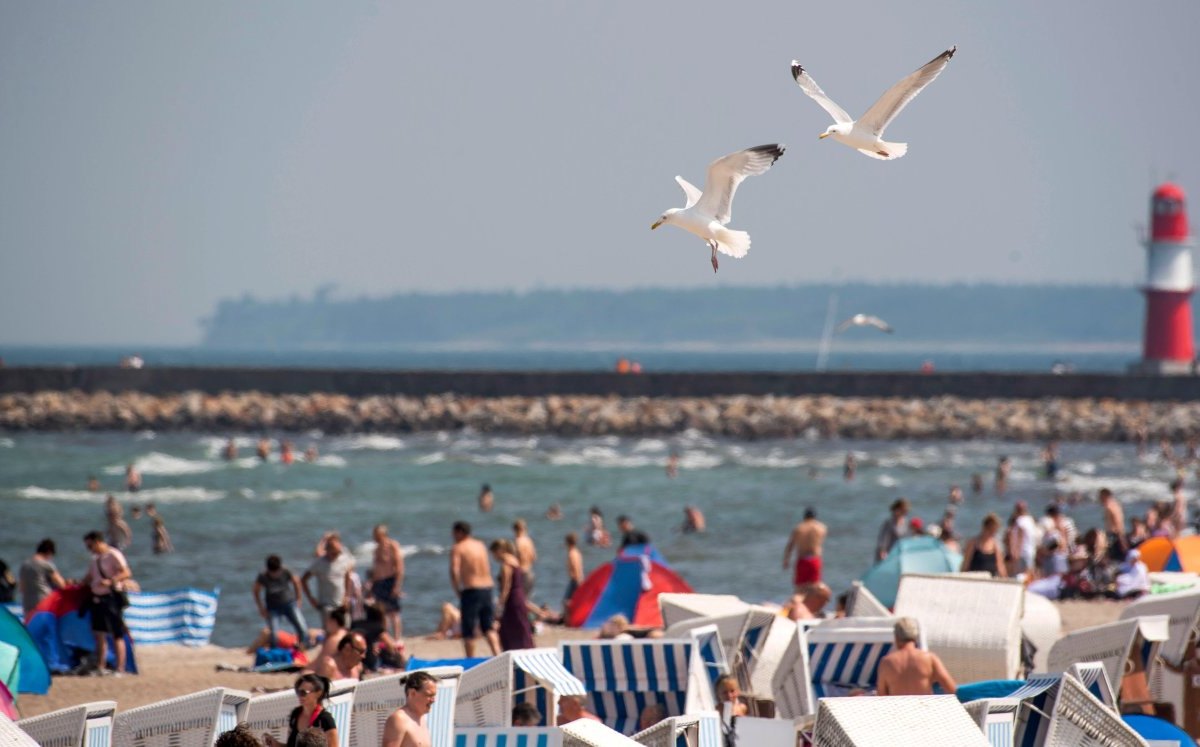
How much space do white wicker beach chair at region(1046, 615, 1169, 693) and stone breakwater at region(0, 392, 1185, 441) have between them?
1475 inches

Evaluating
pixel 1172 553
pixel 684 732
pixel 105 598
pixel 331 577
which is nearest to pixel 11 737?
pixel 684 732

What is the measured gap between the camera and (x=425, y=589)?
18.5 metres

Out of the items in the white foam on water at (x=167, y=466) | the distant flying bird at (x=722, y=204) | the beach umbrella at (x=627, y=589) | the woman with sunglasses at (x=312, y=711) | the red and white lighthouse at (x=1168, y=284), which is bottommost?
the white foam on water at (x=167, y=466)

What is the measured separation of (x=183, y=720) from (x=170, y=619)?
7888mm

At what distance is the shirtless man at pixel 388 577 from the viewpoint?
521 inches

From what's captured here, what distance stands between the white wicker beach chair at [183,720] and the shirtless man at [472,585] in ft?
17.2

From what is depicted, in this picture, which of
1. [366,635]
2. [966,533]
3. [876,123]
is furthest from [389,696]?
[966,533]

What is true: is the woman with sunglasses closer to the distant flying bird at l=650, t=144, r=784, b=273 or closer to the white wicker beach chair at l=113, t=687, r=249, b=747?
the white wicker beach chair at l=113, t=687, r=249, b=747

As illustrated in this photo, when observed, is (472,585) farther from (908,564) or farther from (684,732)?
(684,732)

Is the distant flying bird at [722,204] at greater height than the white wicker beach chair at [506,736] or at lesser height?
greater

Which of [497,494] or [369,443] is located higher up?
[369,443]

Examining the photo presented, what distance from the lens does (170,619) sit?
1399 centimetres

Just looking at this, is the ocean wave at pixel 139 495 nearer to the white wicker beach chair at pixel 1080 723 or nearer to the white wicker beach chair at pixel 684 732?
the white wicker beach chair at pixel 684 732

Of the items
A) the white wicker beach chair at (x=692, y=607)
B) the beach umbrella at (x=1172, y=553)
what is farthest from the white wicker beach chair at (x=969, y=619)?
the beach umbrella at (x=1172, y=553)
